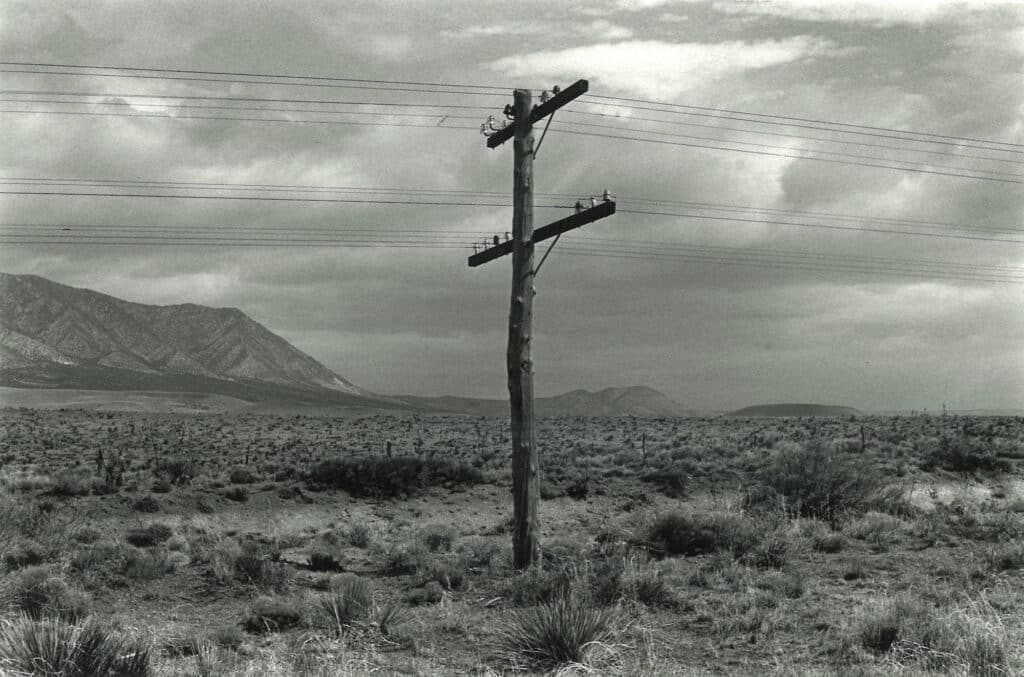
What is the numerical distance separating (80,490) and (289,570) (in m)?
14.2

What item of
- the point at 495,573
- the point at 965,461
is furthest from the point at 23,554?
the point at 965,461

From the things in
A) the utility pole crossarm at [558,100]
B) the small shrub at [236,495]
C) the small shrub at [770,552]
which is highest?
the utility pole crossarm at [558,100]

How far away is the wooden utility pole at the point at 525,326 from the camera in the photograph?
16766 millimetres

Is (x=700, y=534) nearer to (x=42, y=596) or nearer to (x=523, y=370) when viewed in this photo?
(x=523, y=370)

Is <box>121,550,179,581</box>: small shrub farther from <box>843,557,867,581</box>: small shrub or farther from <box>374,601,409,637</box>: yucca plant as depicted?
<box>843,557,867,581</box>: small shrub

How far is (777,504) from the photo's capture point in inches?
953

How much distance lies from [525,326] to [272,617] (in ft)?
21.9

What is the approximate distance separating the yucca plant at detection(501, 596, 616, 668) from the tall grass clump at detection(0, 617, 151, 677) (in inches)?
169

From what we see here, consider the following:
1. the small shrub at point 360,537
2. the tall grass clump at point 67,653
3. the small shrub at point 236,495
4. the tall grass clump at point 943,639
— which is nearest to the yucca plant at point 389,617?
the tall grass clump at point 67,653

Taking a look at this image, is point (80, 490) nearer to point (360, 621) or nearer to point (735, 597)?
point (360, 621)

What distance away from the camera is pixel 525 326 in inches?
661

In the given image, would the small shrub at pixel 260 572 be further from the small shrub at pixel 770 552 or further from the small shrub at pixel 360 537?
the small shrub at pixel 770 552

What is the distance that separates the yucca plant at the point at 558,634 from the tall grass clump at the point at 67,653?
430 cm

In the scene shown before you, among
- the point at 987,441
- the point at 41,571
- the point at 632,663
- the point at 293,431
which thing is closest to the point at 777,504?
the point at 632,663
